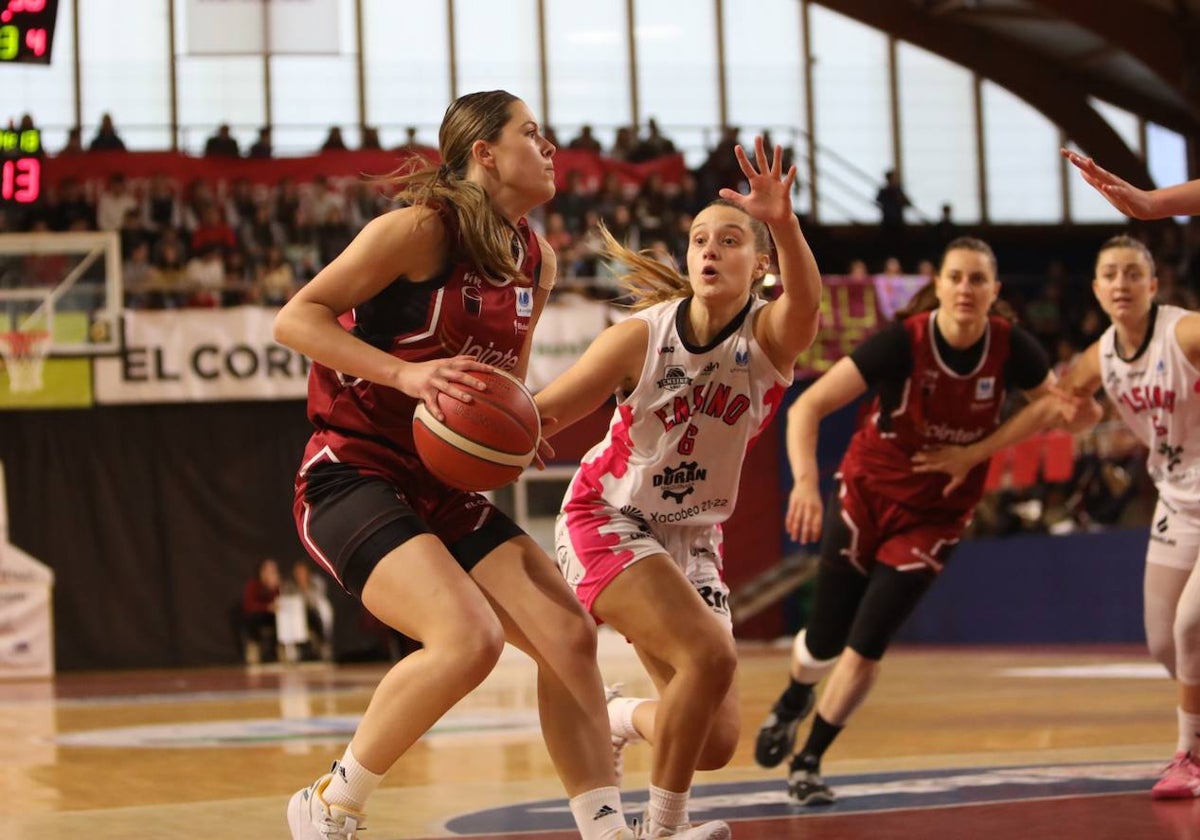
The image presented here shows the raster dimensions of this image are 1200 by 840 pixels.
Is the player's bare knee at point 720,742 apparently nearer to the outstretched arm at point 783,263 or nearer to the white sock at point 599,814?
the white sock at point 599,814

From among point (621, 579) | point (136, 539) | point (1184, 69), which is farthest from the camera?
point (1184, 69)

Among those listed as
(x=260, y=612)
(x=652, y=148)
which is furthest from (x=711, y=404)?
(x=652, y=148)

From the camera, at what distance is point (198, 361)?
61.8 feet

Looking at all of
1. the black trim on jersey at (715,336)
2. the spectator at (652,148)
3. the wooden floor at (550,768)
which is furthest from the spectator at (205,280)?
the black trim on jersey at (715,336)

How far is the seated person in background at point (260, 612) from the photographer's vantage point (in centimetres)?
1942

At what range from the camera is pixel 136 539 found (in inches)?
790

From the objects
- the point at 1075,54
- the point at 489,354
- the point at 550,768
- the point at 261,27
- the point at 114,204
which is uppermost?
the point at 1075,54

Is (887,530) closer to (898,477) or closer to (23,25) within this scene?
(898,477)

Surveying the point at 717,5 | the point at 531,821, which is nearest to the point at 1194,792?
the point at 531,821

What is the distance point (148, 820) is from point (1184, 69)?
22.1 meters

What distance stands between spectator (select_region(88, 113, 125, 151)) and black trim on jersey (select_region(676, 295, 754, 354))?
16.6 m

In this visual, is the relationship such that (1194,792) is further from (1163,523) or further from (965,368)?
(965,368)

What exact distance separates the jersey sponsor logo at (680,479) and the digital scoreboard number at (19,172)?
10263 millimetres

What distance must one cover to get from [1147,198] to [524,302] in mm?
1633
